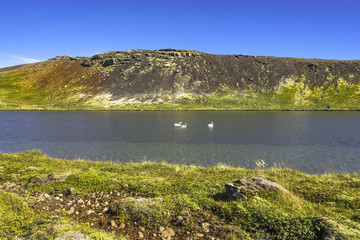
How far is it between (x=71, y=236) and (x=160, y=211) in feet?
11.5

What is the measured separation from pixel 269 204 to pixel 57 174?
12237 mm

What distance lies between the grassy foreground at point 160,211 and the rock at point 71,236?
0.03 m

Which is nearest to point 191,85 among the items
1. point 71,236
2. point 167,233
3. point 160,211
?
Answer: point 160,211

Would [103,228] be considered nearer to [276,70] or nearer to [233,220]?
[233,220]

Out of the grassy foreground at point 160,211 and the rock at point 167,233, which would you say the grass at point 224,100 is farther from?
the rock at point 167,233

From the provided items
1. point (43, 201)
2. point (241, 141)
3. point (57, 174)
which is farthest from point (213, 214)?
point (241, 141)

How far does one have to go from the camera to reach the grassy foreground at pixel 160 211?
7746mm

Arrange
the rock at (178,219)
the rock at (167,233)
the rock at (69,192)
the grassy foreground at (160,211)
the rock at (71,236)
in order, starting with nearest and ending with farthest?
the rock at (71,236)
the grassy foreground at (160,211)
the rock at (167,233)
the rock at (178,219)
the rock at (69,192)

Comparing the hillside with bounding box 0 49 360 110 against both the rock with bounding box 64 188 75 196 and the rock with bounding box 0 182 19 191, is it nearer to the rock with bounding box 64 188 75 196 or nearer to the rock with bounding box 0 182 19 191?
the rock with bounding box 0 182 19 191

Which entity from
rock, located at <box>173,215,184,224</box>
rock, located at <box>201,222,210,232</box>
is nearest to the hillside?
rock, located at <box>173,215,184,224</box>

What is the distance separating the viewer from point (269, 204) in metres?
9.52

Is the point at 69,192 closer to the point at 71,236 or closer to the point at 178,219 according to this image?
the point at 71,236

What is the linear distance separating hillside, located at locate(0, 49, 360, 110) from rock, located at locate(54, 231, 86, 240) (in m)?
126

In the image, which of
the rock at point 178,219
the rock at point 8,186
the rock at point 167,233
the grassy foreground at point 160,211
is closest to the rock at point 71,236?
the grassy foreground at point 160,211
